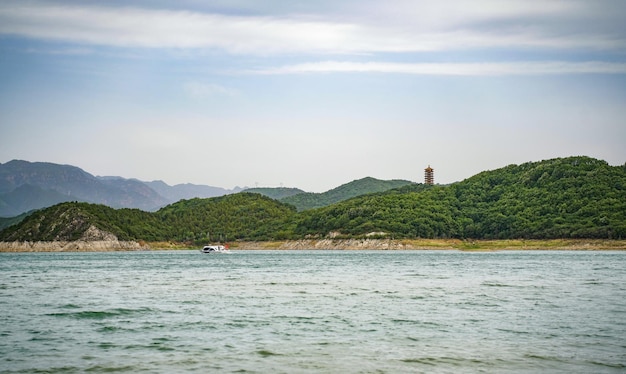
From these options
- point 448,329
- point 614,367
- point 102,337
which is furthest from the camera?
point 448,329

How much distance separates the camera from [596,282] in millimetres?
69438

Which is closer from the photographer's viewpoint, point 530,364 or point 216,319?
point 530,364

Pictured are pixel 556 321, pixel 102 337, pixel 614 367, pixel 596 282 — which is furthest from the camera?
pixel 596 282

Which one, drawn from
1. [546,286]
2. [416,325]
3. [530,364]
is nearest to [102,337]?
[416,325]

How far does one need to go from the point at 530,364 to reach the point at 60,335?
879 inches

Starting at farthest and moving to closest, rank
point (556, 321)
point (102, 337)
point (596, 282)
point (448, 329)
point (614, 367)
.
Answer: point (596, 282)
point (556, 321)
point (448, 329)
point (102, 337)
point (614, 367)

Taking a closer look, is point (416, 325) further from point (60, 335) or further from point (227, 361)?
point (60, 335)

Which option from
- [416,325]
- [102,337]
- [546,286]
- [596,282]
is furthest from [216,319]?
[596,282]

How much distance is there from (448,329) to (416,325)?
211cm

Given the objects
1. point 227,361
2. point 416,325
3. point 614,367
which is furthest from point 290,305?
point 614,367

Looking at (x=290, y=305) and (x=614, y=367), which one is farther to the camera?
(x=290, y=305)

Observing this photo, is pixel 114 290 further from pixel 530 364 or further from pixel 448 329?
pixel 530 364

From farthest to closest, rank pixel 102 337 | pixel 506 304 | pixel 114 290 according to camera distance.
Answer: pixel 114 290, pixel 506 304, pixel 102 337

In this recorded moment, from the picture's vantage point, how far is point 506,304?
49750 millimetres
